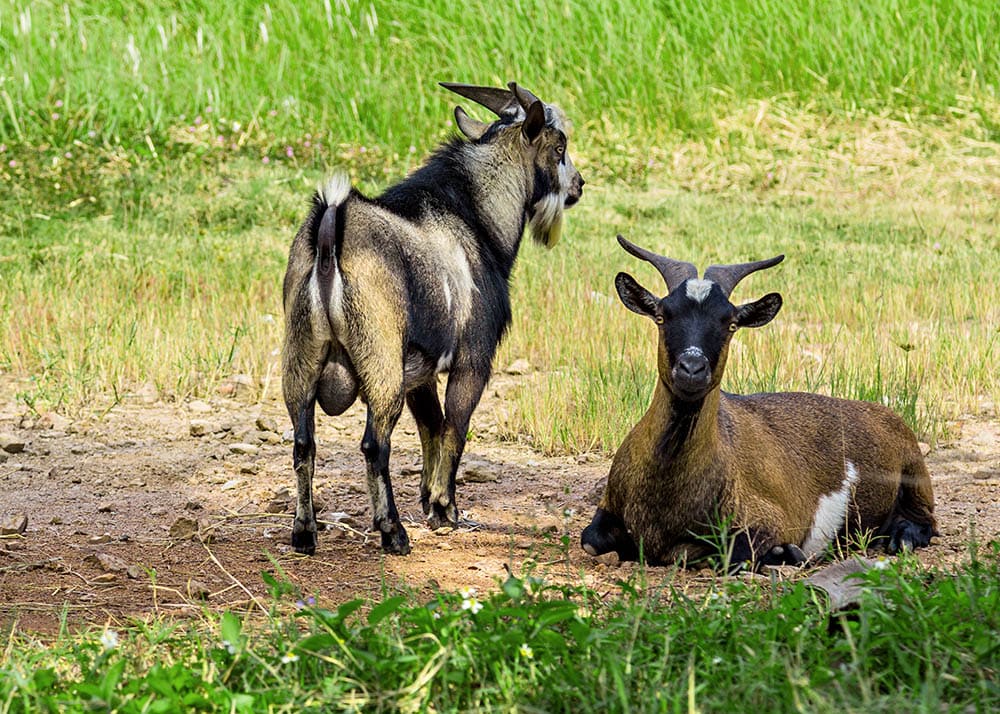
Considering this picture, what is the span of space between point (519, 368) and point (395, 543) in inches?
143

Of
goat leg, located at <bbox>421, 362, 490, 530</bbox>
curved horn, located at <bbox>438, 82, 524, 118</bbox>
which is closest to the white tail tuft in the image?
goat leg, located at <bbox>421, 362, 490, 530</bbox>

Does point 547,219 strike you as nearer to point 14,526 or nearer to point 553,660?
point 14,526

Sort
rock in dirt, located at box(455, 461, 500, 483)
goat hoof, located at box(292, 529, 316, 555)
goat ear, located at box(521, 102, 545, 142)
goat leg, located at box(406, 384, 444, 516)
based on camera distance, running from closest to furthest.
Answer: goat hoof, located at box(292, 529, 316, 555)
goat leg, located at box(406, 384, 444, 516)
goat ear, located at box(521, 102, 545, 142)
rock in dirt, located at box(455, 461, 500, 483)

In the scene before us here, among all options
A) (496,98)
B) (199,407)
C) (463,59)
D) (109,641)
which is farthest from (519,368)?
(463,59)

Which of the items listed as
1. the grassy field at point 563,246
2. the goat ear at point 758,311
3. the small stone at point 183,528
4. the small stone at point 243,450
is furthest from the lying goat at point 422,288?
the small stone at point 243,450

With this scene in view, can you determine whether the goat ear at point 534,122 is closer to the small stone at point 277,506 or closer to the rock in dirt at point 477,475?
the rock in dirt at point 477,475

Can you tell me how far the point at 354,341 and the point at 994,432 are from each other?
4153mm

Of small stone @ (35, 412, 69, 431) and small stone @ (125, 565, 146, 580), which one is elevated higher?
small stone @ (125, 565, 146, 580)

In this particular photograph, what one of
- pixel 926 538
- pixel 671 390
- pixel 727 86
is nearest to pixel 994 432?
pixel 926 538

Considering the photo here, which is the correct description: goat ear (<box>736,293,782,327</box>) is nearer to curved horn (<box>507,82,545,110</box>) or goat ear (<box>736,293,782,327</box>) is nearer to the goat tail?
the goat tail

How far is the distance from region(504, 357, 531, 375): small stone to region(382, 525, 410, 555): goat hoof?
3.56m

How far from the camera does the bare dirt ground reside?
505 cm

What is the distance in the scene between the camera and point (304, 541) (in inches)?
221

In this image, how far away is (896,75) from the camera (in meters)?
15.3
